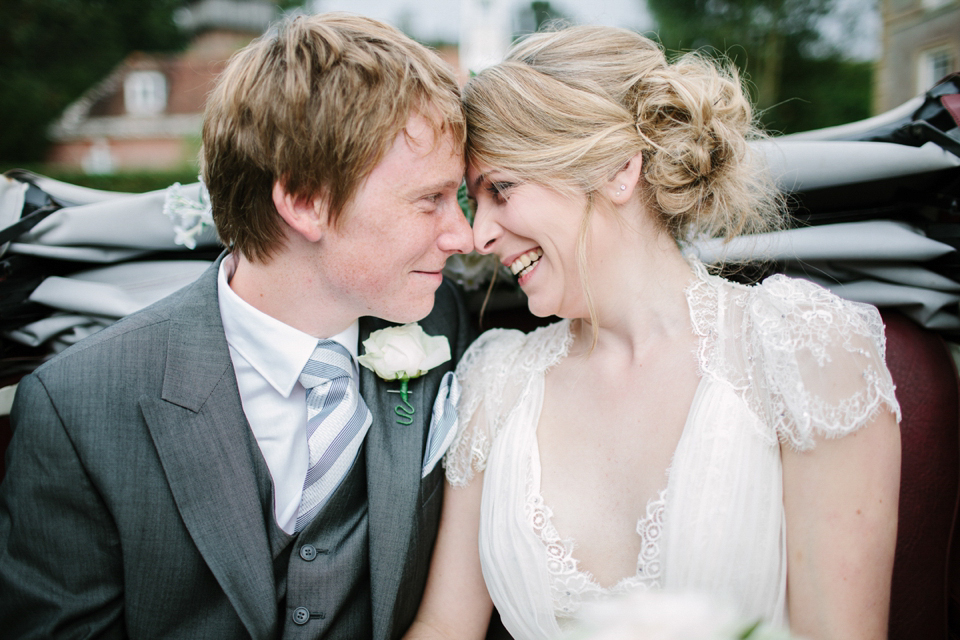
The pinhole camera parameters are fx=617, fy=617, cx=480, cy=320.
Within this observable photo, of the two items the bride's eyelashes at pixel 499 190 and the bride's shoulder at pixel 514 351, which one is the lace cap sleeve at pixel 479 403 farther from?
the bride's eyelashes at pixel 499 190

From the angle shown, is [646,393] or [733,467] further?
[646,393]

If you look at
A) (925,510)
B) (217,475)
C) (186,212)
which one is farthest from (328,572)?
(925,510)

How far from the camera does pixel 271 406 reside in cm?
Answer: 187

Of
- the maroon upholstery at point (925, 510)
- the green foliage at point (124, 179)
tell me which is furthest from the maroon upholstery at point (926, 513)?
the green foliage at point (124, 179)

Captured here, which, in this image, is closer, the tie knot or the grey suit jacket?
the grey suit jacket

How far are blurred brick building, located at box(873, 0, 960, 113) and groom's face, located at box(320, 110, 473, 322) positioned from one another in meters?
6.86

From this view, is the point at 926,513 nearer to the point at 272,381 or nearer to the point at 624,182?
the point at 624,182

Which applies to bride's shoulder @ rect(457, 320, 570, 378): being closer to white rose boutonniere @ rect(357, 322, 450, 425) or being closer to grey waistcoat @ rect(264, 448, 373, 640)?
Answer: white rose boutonniere @ rect(357, 322, 450, 425)

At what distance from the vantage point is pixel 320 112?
1759mm

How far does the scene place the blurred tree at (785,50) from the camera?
38.3 feet

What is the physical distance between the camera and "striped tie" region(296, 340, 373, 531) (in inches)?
70.1

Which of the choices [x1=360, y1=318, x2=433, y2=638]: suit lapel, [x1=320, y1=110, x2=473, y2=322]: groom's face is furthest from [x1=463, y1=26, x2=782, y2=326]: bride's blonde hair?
[x1=360, y1=318, x2=433, y2=638]: suit lapel

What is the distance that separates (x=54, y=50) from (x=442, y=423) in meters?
24.5

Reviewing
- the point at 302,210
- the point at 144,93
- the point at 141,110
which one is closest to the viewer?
the point at 302,210
